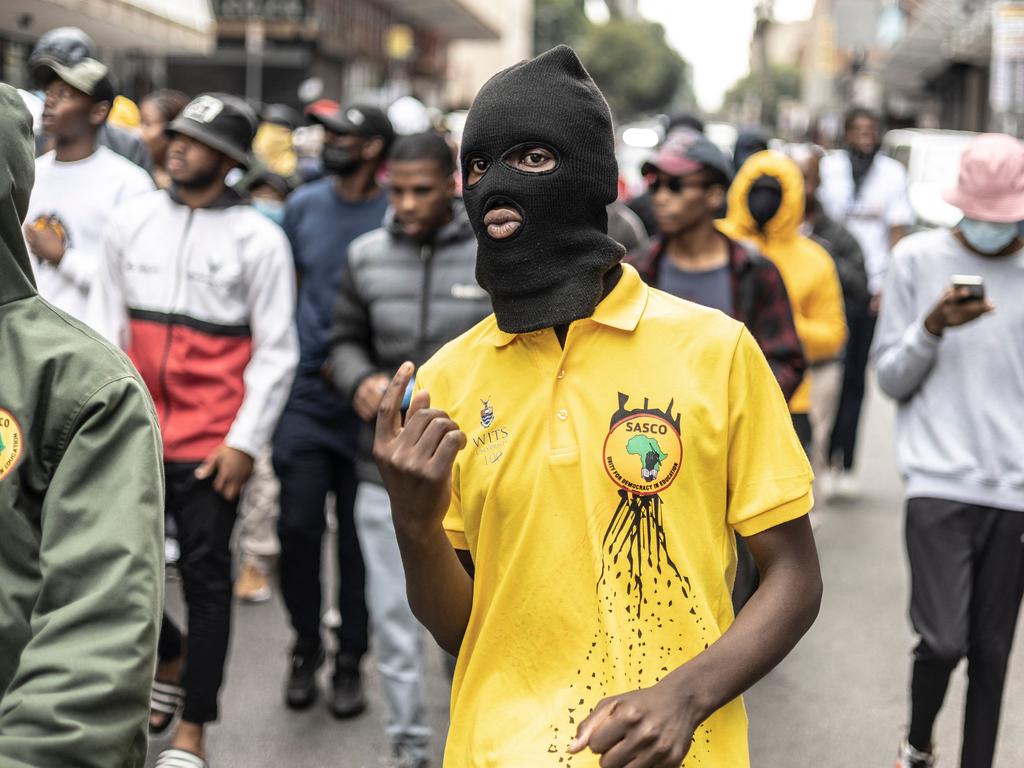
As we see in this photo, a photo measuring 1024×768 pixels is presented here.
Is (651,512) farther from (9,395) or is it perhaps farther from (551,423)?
(9,395)

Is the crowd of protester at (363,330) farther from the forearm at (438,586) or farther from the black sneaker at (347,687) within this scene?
the forearm at (438,586)

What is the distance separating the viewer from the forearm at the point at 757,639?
2.43m

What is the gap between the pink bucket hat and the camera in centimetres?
466

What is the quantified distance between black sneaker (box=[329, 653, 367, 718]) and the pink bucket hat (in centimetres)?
295

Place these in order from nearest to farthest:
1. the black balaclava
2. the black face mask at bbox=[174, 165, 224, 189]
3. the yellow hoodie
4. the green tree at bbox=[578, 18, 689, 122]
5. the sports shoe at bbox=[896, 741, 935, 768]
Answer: the black balaclava
the sports shoe at bbox=[896, 741, 935, 768]
the black face mask at bbox=[174, 165, 224, 189]
the yellow hoodie
the green tree at bbox=[578, 18, 689, 122]

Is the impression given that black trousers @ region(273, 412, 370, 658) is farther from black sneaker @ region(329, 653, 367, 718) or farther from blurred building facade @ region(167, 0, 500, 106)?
blurred building facade @ region(167, 0, 500, 106)

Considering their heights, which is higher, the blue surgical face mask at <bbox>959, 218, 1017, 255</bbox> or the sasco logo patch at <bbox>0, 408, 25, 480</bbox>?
the blue surgical face mask at <bbox>959, 218, 1017, 255</bbox>

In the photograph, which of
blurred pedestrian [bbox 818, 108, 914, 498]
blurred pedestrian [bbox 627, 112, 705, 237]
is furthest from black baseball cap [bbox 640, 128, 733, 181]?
blurred pedestrian [bbox 818, 108, 914, 498]

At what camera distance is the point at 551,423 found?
2633 mm

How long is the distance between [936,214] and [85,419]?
1541 centimetres

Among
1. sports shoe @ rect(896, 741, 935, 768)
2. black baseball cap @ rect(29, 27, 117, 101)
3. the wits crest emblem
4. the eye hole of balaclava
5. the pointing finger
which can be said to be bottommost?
sports shoe @ rect(896, 741, 935, 768)

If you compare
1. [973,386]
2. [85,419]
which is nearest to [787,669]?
[973,386]

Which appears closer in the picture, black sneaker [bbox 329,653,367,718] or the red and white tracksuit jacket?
the red and white tracksuit jacket

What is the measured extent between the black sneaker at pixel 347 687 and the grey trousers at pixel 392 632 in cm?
77
